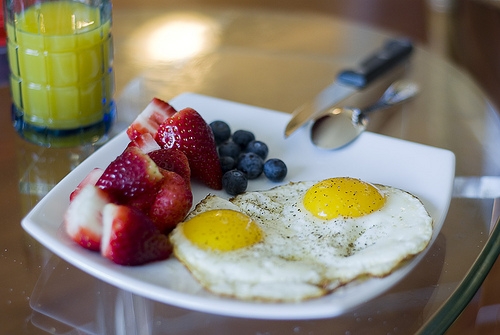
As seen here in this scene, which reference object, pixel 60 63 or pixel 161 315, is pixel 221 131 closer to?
pixel 60 63

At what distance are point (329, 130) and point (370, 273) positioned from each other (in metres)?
0.63

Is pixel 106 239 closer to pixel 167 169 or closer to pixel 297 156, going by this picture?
pixel 167 169

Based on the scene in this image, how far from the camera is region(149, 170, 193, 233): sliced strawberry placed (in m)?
1.27

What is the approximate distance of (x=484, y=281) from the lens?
1371mm

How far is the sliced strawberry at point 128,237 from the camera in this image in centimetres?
115

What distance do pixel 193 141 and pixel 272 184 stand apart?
211 mm

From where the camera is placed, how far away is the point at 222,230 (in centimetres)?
123

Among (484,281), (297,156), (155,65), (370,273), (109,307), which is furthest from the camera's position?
(155,65)

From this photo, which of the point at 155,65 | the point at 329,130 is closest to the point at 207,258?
the point at 329,130

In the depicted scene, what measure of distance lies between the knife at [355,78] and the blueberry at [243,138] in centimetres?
13

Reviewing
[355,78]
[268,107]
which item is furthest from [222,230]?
[355,78]

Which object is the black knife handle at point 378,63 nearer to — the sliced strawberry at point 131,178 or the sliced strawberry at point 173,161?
the sliced strawberry at point 173,161

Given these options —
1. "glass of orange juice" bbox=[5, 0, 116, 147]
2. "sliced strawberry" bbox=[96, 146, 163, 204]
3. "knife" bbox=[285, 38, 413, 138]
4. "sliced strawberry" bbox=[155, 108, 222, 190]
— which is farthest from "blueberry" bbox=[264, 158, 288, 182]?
"glass of orange juice" bbox=[5, 0, 116, 147]

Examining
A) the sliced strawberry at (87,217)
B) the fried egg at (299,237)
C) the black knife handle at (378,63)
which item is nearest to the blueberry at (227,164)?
the fried egg at (299,237)
